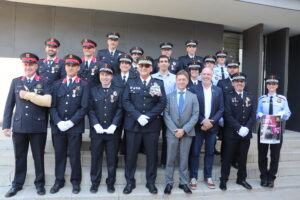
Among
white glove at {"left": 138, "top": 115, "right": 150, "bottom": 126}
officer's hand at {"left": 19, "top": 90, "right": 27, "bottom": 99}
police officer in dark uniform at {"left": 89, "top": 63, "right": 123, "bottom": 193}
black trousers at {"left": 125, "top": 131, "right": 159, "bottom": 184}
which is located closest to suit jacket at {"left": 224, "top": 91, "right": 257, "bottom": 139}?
black trousers at {"left": 125, "top": 131, "right": 159, "bottom": 184}

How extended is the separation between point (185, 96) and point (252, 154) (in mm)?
2338

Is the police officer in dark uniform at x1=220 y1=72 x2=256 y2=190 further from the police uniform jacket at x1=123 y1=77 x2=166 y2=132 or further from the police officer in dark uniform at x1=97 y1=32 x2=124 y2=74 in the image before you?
the police officer in dark uniform at x1=97 y1=32 x2=124 y2=74

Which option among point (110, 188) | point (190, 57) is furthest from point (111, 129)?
point (190, 57)

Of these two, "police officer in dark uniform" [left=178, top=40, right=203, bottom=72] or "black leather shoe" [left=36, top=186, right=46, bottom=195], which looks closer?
"black leather shoe" [left=36, top=186, right=46, bottom=195]

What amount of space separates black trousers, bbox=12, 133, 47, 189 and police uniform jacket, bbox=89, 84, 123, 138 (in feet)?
2.62

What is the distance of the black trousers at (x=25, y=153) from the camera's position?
3475 mm

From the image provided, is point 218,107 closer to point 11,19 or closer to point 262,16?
point 262,16

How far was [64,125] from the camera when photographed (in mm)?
3379

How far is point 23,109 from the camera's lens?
3.41 m

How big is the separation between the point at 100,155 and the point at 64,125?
72 centimetres

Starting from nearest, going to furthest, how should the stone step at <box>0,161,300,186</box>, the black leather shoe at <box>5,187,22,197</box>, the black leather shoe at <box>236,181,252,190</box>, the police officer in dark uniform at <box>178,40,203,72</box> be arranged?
the black leather shoe at <box>5,187,22,197</box> → the stone step at <box>0,161,300,186</box> → the black leather shoe at <box>236,181,252,190</box> → the police officer in dark uniform at <box>178,40,203,72</box>

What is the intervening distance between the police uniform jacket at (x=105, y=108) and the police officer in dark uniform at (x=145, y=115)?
0.44ft

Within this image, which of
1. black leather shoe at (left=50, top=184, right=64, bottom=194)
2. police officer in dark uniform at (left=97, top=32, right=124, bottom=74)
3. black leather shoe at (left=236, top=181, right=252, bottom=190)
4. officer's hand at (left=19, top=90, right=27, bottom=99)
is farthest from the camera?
police officer in dark uniform at (left=97, top=32, right=124, bottom=74)

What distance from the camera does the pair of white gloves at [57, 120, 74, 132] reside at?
11.1 feet
